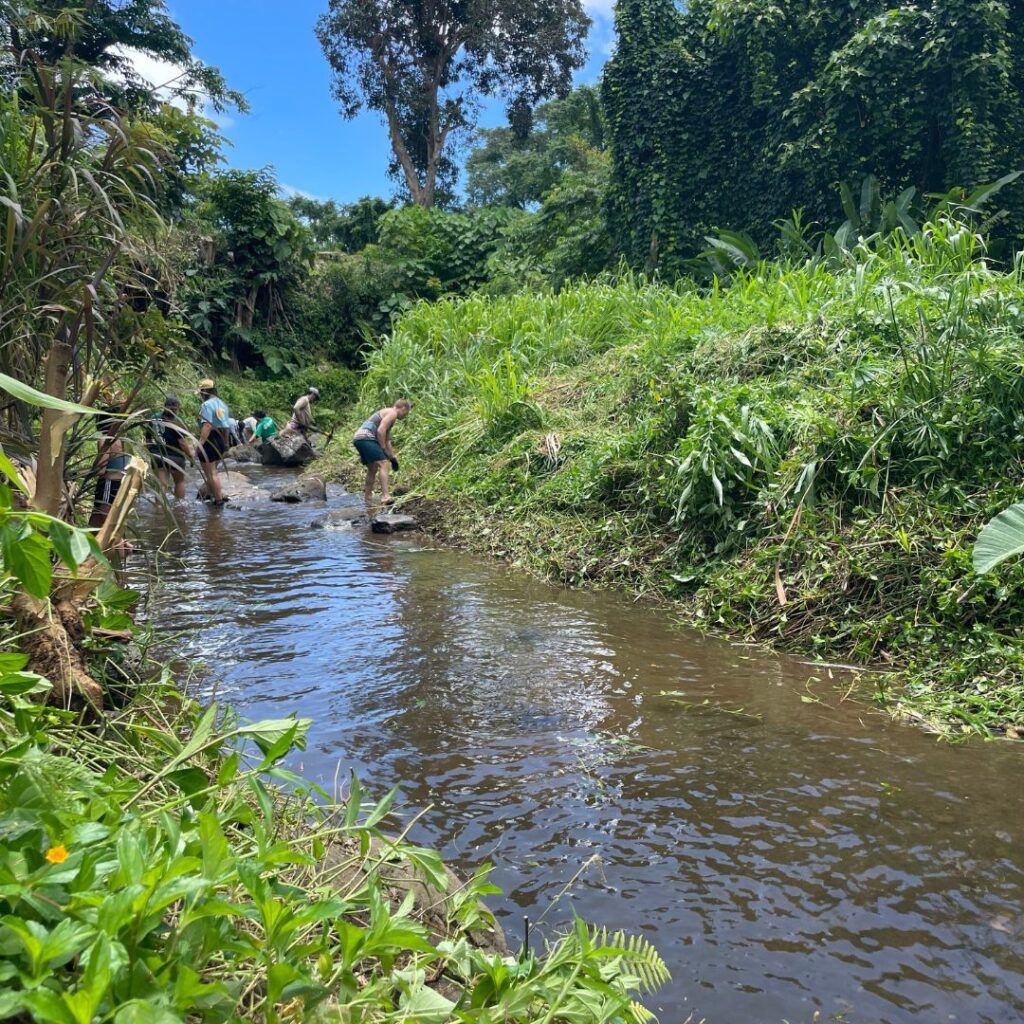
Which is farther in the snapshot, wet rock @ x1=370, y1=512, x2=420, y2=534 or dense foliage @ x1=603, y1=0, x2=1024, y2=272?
dense foliage @ x1=603, y1=0, x2=1024, y2=272

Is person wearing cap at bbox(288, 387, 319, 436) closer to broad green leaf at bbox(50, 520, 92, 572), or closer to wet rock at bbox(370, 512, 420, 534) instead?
wet rock at bbox(370, 512, 420, 534)

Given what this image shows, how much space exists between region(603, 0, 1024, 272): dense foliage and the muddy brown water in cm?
1123

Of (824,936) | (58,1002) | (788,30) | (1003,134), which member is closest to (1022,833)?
(824,936)

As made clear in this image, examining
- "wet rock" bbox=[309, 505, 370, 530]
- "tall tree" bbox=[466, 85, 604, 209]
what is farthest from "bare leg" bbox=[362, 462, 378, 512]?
"tall tree" bbox=[466, 85, 604, 209]

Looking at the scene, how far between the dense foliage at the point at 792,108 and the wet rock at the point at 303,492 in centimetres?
743

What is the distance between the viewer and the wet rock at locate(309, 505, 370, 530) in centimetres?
922

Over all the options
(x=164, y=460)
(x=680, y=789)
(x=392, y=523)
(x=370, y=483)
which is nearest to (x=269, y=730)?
(x=164, y=460)

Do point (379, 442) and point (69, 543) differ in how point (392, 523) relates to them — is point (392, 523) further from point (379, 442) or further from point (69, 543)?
point (69, 543)

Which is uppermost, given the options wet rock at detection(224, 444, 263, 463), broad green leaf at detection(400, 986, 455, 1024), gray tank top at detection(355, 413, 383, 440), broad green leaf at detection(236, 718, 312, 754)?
gray tank top at detection(355, 413, 383, 440)

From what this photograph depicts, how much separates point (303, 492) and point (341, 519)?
2.18 m

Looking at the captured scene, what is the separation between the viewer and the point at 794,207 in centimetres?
1474

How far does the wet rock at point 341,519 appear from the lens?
9.22 m

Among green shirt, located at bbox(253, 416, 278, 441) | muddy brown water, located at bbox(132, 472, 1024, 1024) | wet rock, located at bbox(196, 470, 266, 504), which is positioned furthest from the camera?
green shirt, located at bbox(253, 416, 278, 441)

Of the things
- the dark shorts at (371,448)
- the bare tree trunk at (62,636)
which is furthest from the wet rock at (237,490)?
the bare tree trunk at (62,636)
